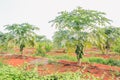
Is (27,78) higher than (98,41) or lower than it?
lower

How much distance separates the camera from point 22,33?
78.5 feet

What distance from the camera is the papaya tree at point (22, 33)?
2366 cm

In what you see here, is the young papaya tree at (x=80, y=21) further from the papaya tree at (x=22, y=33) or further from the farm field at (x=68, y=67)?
the papaya tree at (x=22, y=33)

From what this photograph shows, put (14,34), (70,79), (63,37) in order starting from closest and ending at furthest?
1. (70,79)
2. (63,37)
3. (14,34)

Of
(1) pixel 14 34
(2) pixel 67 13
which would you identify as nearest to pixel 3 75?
(2) pixel 67 13

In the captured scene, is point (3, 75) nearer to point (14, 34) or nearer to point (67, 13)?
point (67, 13)

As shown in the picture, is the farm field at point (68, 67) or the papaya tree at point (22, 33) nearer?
the farm field at point (68, 67)

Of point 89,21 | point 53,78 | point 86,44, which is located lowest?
point 53,78

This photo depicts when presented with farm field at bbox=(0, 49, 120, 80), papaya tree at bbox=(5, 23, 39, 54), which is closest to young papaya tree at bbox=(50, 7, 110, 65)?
farm field at bbox=(0, 49, 120, 80)

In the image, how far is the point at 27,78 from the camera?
7910 mm

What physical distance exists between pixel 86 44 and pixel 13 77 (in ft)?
32.0

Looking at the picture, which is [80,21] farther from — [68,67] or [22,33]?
[22,33]

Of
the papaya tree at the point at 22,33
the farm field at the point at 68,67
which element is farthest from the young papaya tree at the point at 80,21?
the papaya tree at the point at 22,33

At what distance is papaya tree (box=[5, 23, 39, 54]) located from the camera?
77.6 ft
